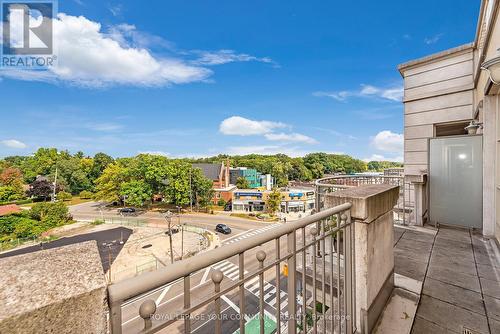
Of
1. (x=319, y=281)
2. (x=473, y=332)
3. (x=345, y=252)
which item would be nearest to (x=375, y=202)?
(x=345, y=252)

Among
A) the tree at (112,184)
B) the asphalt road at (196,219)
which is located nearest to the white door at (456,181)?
the asphalt road at (196,219)

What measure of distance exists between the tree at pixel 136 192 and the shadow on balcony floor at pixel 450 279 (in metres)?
32.2

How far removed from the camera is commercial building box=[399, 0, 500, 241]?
4191mm

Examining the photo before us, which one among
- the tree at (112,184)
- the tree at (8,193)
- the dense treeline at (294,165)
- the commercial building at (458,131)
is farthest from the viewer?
the dense treeline at (294,165)

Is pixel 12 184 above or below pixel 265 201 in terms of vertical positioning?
above

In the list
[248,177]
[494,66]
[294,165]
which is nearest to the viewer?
[494,66]

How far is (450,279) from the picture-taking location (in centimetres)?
308

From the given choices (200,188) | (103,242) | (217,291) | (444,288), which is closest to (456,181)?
(444,288)

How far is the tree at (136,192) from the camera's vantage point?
3047cm

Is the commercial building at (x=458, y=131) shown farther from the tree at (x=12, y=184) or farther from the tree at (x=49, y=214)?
the tree at (x=12, y=184)

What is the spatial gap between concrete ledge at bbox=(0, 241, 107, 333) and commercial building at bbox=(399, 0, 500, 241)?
435 centimetres

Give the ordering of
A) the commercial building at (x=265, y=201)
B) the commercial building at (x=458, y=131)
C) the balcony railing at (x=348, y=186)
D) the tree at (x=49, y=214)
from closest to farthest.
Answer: the commercial building at (x=458, y=131) → the balcony railing at (x=348, y=186) → the tree at (x=49, y=214) → the commercial building at (x=265, y=201)

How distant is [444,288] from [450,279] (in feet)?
1.12

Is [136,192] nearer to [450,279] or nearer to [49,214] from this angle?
[49,214]
